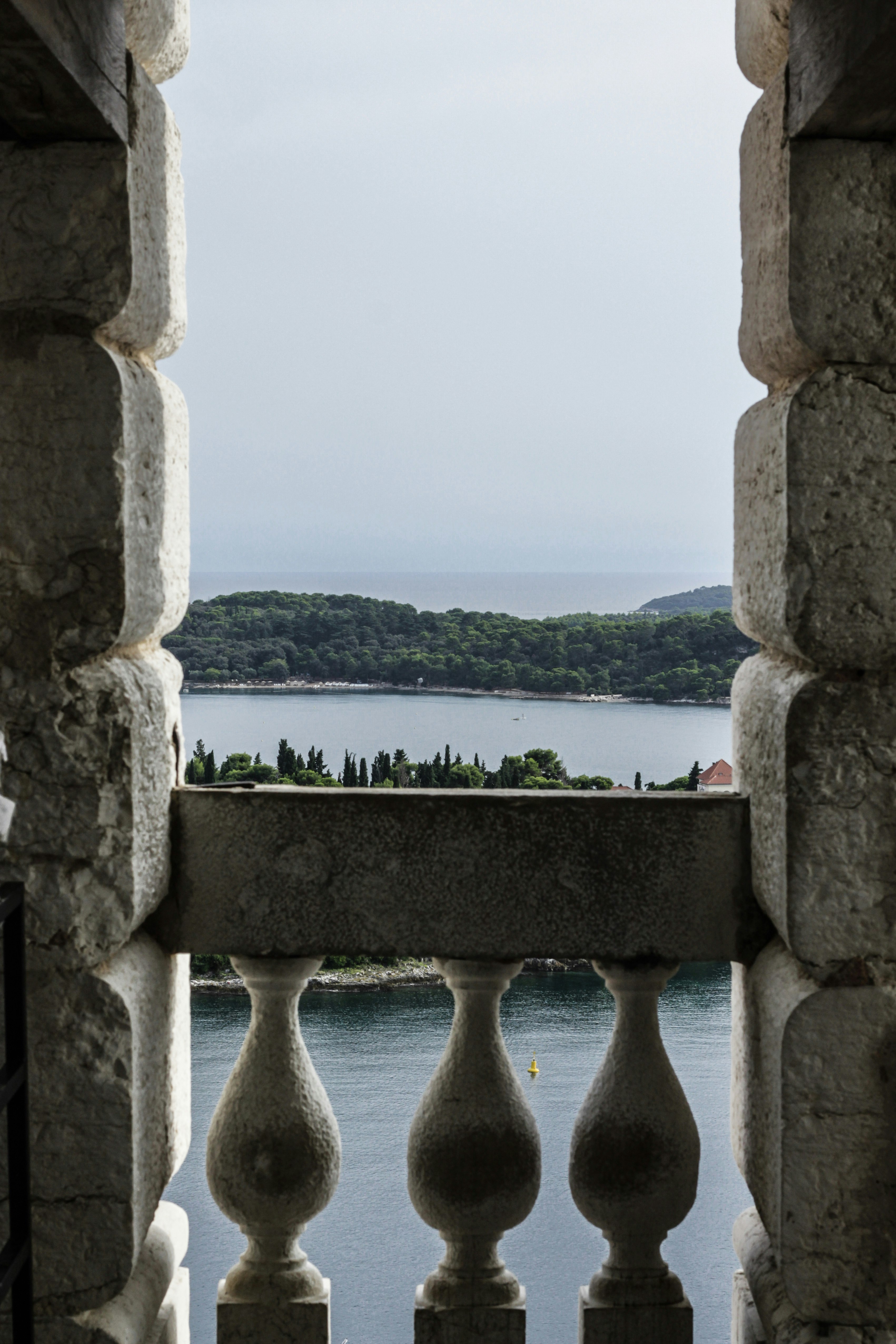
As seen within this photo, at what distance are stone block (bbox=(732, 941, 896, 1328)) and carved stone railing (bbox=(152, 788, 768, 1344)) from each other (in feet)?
0.58

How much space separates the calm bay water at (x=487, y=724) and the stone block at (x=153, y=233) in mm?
737

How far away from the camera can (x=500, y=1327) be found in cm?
168

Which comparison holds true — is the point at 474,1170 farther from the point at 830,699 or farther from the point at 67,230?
the point at 67,230

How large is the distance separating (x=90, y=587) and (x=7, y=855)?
381 mm

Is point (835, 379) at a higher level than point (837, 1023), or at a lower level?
higher

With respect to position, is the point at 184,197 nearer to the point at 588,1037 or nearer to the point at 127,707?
the point at 127,707

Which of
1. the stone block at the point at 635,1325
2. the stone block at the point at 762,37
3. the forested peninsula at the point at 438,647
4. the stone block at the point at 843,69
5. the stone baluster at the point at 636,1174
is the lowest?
the stone block at the point at 635,1325

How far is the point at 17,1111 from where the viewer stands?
1395mm

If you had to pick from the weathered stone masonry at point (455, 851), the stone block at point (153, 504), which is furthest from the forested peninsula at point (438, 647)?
the weathered stone masonry at point (455, 851)

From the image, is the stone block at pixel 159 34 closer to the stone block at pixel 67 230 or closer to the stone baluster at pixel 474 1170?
the stone block at pixel 67 230

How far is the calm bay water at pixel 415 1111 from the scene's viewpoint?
237 cm

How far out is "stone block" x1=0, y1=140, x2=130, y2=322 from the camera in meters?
1.51

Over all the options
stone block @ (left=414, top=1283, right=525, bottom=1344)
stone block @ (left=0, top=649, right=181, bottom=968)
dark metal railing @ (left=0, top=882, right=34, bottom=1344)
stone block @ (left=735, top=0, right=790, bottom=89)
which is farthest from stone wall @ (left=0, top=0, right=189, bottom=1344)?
stone block @ (left=735, top=0, right=790, bottom=89)

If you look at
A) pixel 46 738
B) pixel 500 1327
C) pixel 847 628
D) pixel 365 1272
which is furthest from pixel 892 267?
pixel 365 1272
